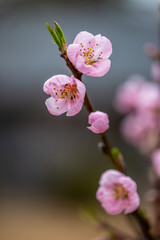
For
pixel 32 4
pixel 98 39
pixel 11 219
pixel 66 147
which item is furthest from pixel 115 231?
pixel 32 4

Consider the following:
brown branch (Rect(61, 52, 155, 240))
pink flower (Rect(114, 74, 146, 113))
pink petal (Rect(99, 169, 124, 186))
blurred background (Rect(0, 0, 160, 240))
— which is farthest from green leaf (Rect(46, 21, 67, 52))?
blurred background (Rect(0, 0, 160, 240))

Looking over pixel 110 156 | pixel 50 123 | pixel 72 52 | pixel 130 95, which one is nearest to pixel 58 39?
pixel 72 52

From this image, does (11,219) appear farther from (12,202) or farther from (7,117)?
(7,117)

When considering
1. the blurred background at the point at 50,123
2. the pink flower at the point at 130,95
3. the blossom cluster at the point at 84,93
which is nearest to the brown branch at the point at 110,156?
the blossom cluster at the point at 84,93

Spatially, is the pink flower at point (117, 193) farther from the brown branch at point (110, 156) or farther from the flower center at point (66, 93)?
the flower center at point (66, 93)

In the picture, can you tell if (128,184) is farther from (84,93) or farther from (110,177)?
(84,93)

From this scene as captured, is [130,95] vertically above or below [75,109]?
below
